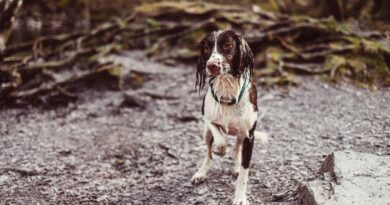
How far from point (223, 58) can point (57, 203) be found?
8.95ft

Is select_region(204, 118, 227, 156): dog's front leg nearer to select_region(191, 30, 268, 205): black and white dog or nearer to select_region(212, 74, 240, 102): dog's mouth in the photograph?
select_region(191, 30, 268, 205): black and white dog

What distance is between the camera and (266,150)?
20.0 feet

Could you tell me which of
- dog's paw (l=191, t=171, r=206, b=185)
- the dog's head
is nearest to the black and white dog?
the dog's head

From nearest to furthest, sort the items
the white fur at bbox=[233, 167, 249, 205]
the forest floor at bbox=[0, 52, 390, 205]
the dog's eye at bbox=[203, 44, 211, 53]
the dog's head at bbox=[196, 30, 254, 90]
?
1. the dog's head at bbox=[196, 30, 254, 90]
2. the dog's eye at bbox=[203, 44, 211, 53]
3. the white fur at bbox=[233, 167, 249, 205]
4. the forest floor at bbox=[0, 52, 390, 205]

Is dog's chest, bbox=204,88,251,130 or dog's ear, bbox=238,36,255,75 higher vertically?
dog's ear, bbox=238,36,255,75

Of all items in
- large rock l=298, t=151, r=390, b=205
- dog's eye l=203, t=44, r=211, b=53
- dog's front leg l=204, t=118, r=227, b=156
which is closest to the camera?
large rock l=298, t=151, r=390, b=205

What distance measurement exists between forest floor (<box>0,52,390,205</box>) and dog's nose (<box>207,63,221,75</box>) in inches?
65.3

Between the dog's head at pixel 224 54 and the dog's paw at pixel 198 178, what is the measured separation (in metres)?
1.65

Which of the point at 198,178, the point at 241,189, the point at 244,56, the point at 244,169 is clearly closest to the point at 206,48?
the point at 244,56

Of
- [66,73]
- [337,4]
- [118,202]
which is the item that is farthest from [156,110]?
[337,4]

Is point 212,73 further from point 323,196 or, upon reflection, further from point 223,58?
point 323,196

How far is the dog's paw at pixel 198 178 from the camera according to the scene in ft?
17.1

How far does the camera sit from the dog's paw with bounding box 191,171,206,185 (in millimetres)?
5203

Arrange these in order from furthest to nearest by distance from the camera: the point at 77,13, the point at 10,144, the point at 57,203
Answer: the point at 77,13 < the point at 10,144 < the point at 57,203
